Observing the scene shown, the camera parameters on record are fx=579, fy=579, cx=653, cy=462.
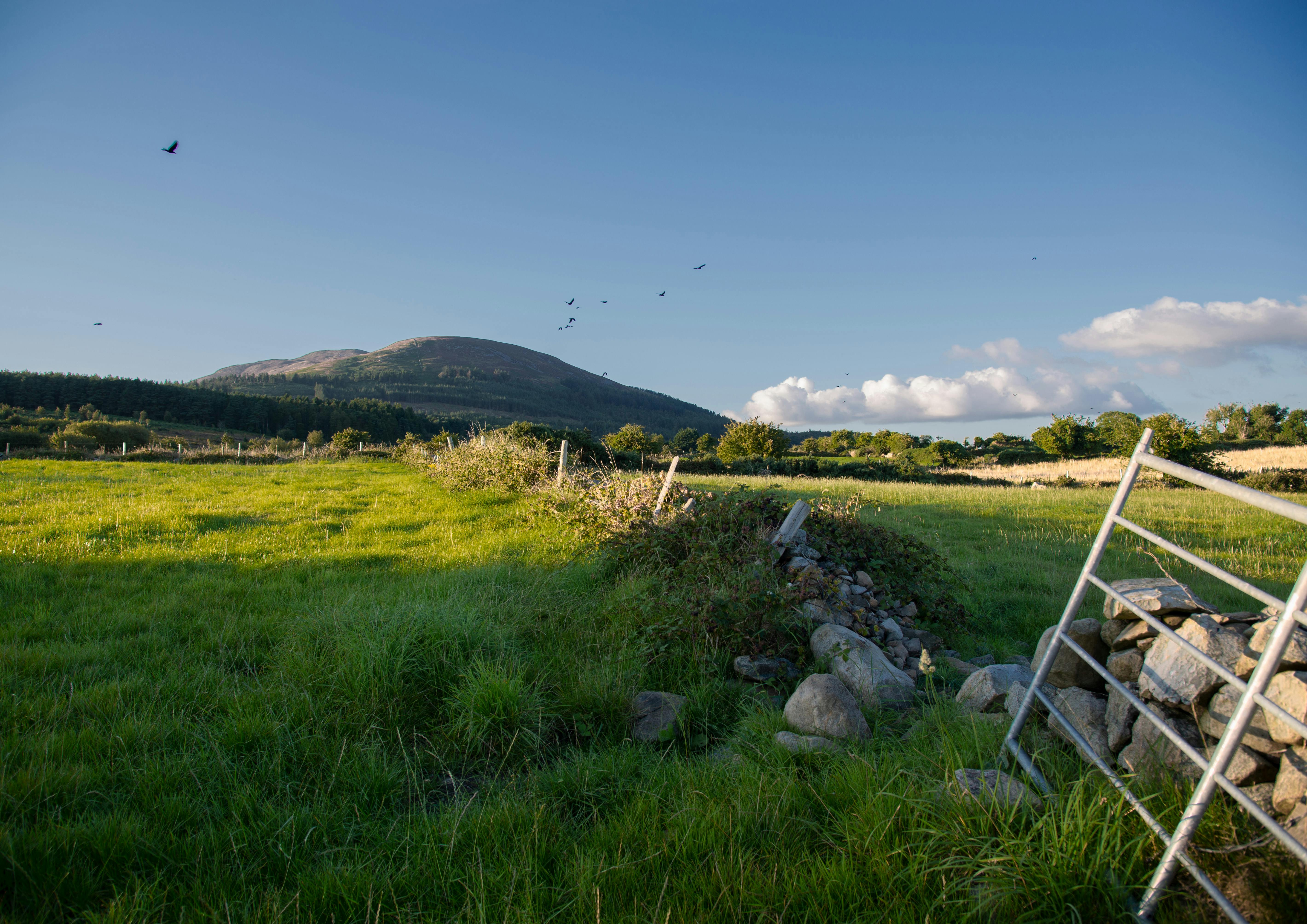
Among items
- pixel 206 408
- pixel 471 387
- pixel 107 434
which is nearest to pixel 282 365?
pixel 471 387

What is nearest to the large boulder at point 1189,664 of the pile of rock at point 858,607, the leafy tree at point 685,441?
the pile of rock at point 858,607

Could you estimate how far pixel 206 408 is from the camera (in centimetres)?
7256

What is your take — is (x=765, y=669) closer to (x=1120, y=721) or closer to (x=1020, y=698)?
(x=1020, y=698)

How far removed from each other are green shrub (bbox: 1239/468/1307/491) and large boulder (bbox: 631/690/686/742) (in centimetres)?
2422

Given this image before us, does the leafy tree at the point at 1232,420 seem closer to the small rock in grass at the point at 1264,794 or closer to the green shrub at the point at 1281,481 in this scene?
the green shrub at the point at 1281,481

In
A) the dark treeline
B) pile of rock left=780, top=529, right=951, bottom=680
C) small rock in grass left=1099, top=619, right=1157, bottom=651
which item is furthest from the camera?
Result: the dark treeline

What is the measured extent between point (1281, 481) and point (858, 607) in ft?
80.8

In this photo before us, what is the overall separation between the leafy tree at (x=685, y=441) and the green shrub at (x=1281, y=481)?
36.2 m

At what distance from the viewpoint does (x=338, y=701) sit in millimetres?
3717

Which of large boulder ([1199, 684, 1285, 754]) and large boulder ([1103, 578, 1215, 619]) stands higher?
large boulder ([1103, 578, 1215, 619])

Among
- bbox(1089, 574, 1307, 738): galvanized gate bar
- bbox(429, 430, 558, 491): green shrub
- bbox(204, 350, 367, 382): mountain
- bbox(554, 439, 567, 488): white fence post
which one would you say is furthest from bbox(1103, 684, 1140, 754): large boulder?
bbox(204, 350, 367, 382): mountain

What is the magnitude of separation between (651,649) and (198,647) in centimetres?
360

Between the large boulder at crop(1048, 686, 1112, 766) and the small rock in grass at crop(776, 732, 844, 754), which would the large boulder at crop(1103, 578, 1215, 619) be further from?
the small rock in grass at crop(776, 732, 844, 754)

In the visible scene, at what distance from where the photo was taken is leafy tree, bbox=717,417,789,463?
43.3 meters
